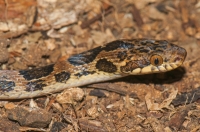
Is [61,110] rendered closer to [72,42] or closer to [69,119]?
[69,119]

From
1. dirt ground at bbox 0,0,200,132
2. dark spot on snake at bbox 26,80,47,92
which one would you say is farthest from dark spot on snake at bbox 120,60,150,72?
dark spot on snake at bbox 26,80,47,92

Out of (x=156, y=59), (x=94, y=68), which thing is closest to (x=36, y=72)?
(x=94, y=68)

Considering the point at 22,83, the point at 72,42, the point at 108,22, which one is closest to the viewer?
the point at 22,83

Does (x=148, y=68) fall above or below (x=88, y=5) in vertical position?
below

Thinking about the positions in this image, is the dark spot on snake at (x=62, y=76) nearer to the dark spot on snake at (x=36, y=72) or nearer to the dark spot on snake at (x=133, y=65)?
the dark spot on snake at (x=36, y=72)

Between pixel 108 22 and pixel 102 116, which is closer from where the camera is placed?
pixel 102 116

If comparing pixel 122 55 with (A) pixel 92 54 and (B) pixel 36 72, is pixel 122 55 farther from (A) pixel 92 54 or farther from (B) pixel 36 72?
(B) pixel 36 72

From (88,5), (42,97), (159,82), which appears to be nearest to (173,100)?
(159,82)
